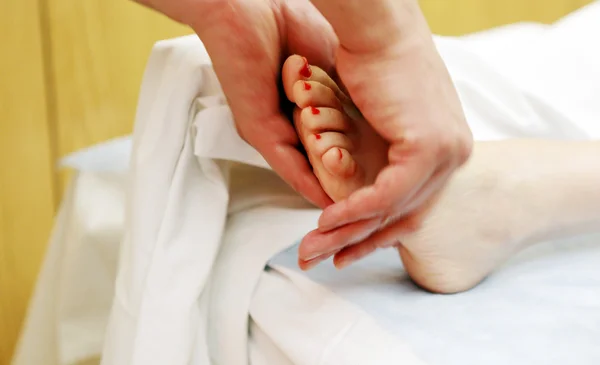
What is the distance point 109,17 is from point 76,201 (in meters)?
0.43

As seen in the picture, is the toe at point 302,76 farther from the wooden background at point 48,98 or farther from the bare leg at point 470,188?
the wooden background at point 48,98

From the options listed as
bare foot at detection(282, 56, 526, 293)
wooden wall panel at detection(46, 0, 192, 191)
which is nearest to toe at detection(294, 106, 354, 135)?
bare foot at detection(282, 56, 526, 293)

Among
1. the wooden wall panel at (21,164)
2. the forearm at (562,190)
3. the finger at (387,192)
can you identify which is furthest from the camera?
the wooden wall panel at (21,164)

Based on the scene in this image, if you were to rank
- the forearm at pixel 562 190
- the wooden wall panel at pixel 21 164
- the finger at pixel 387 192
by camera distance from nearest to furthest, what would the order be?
the finger at pixel 387 192
the forearm at pixel 562 190
the wooden wall panel at pixel 21 164

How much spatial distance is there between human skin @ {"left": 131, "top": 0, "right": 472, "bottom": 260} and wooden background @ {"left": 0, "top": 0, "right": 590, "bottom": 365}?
0.53 metres

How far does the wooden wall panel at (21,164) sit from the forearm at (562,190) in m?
0.80

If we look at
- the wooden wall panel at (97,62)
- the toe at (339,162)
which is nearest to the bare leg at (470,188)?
the toe at (339,162)

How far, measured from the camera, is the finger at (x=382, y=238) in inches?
21.1

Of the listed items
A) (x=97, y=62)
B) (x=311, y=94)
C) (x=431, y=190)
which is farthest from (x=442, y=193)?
(x=97, y=62)

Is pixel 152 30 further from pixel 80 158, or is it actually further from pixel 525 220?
pixel 525 220

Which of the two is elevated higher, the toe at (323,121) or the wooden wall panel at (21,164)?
the toe at (323,121)

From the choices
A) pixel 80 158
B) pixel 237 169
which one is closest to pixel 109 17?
pixel 80 158

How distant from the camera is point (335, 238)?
0.51 m

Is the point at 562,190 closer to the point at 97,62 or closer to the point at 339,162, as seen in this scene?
the point at 339,162
